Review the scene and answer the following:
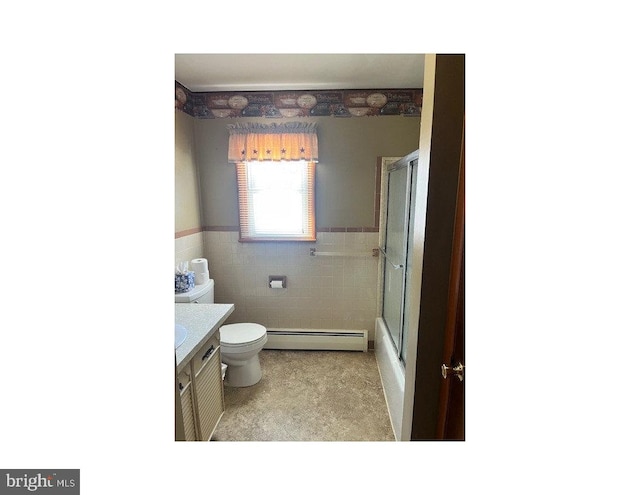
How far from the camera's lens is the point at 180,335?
4.27 ft

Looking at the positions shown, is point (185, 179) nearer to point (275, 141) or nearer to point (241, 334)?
point (275, 141)

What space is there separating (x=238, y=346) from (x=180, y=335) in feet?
2.53

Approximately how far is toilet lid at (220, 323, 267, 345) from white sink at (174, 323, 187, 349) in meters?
0.69

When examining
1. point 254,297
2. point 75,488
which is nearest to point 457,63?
point 75,488

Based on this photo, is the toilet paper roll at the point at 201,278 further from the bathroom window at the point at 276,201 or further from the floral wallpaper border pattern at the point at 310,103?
the floral wallpaper border pattern at the point at 310,103

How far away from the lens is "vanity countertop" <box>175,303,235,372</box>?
3.88 ft

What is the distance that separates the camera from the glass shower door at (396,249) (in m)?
Answer: 1.86

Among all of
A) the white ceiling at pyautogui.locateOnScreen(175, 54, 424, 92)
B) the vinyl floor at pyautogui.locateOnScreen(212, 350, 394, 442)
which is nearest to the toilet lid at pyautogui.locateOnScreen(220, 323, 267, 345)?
the vinyl floor at pyautogui.locateOnScreen(212, 350, 394, 442)

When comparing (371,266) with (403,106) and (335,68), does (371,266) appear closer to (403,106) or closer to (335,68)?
(403,106)

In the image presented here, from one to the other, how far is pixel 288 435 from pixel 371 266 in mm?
1463

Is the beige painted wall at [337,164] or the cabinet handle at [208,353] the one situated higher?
the beige painted wall at [337,164]

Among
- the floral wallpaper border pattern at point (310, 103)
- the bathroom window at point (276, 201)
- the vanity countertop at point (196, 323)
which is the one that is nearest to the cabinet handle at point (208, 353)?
the vanity countertop at point (196, 323)

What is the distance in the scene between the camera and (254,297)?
270 cm

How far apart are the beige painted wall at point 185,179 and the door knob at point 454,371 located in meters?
2.07
